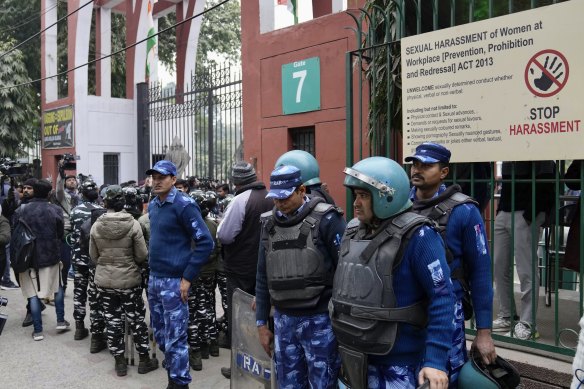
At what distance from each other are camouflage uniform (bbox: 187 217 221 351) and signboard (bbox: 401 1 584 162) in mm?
2401

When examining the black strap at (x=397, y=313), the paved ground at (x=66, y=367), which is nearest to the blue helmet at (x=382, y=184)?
the black strap at (x=397, y=313)

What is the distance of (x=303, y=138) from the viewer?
7793 mm

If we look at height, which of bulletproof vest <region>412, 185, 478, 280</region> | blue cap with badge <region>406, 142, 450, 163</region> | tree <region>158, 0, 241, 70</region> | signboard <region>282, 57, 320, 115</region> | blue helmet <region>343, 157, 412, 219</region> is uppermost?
tree <region>158, 0, 241, 70</region>

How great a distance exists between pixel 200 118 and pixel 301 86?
17.6 feet

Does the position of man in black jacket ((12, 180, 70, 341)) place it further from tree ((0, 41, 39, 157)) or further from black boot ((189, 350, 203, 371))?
tree ((0, 41, 39, 157))

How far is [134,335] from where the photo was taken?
5.12m

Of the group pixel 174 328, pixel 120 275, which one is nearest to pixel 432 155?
pixel 174 328

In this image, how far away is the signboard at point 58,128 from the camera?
15.1 metres

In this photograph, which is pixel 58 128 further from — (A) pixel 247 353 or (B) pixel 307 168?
(A) pixel 247 353

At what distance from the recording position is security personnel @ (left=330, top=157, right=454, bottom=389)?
2.28m

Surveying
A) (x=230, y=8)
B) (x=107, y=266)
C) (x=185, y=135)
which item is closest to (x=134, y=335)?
(x=107, y=266)

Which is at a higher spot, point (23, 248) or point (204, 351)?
point (23, 248)

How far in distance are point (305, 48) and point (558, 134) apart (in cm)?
442

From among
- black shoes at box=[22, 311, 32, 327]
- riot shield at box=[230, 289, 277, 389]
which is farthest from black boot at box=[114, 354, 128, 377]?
black shoes at box=[22, 311, 32, 327]
